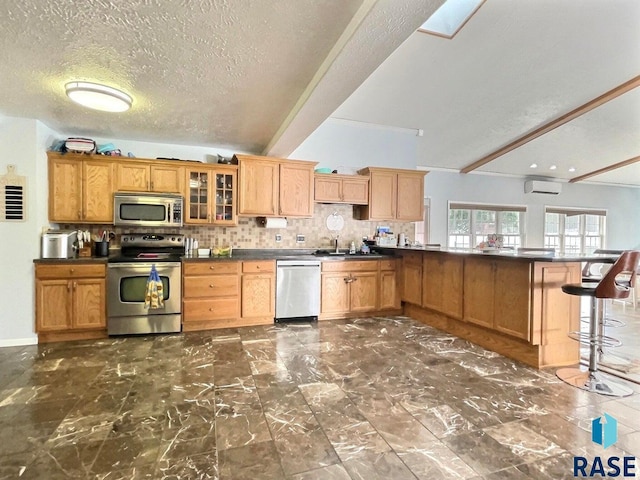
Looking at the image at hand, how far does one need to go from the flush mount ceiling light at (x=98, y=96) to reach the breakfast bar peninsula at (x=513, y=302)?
357 cm

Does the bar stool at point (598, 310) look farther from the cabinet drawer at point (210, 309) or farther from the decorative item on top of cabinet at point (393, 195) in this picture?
the cabinet drawer at point (210, 309)

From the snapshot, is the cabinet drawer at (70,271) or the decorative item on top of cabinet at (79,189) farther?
the decorative item on top of cabinet at (79,189)

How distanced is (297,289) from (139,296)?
181cm

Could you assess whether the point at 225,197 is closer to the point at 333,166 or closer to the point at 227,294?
the point at 227,294

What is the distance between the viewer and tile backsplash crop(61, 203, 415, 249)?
14.7 feet

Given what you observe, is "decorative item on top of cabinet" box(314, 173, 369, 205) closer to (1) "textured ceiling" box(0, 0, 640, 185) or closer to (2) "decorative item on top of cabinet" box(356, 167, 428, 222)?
(2) "decorative item on top of cabinet" box(356, 167, 428, 222)

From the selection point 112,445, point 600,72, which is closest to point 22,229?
point 112,445

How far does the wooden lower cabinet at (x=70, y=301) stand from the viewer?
11.2 ft

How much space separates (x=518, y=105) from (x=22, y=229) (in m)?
6.54

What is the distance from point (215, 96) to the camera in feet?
9.53

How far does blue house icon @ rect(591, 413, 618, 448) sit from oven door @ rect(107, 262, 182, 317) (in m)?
3.74

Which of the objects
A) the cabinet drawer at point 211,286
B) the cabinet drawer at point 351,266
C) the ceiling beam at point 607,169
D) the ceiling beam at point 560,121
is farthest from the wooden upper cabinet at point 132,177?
the ceiling beam at point 607,169

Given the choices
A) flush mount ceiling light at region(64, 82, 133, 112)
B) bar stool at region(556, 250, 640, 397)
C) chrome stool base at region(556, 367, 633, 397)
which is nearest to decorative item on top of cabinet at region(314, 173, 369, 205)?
flush mount ceiling light at region(64, 82, 133, 112)

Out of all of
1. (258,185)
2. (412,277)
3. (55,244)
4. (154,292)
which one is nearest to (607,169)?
(412,277)
